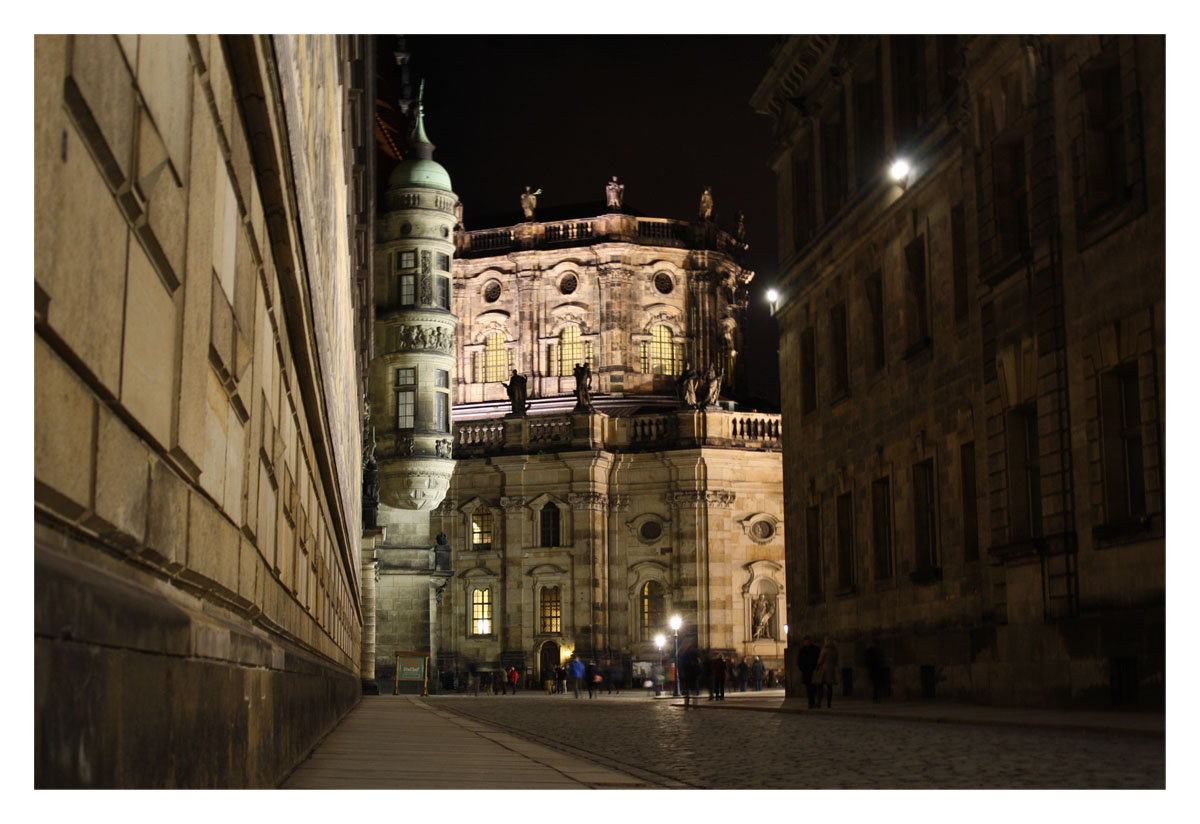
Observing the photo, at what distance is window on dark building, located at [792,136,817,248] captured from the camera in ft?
109

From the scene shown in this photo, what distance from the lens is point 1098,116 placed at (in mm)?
18156

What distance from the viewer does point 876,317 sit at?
29.0 metres

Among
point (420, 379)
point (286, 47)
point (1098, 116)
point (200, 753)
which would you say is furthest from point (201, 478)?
point (420, 379)

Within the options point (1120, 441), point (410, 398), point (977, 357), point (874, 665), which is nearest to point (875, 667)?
point (874, 665)

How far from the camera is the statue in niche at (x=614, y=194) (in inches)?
3130

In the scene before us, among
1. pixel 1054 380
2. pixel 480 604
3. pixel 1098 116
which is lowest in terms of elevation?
pixel 480 604

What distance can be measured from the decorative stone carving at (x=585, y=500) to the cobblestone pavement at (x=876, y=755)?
49.0 meters

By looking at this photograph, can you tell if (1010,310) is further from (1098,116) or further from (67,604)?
(67,604)

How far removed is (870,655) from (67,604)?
24124mm

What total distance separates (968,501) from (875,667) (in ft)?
11.5

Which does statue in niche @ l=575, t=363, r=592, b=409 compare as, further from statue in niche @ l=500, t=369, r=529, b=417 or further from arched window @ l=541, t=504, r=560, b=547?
arched window @ l=541, t=504, r=560, b=547

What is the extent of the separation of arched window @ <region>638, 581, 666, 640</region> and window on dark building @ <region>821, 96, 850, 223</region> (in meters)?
38.0
